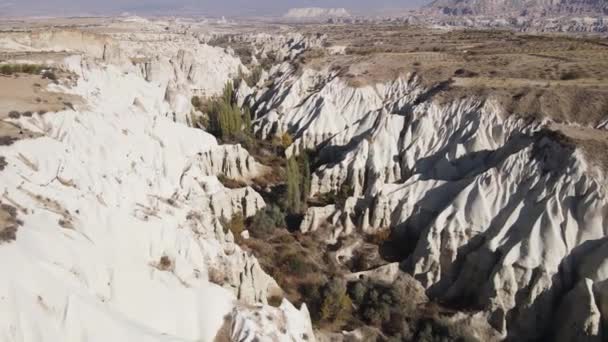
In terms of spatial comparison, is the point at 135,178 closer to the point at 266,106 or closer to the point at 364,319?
the point at 364,319

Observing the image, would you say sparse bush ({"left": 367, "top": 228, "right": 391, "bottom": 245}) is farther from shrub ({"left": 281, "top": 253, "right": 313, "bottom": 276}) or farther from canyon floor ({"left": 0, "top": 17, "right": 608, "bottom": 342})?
shrub ({"left": 281, "top": 253, "right": 313, "bottom": 276})

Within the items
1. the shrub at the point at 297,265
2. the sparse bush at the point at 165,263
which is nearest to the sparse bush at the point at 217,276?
the sparse bush at the point at 165,263

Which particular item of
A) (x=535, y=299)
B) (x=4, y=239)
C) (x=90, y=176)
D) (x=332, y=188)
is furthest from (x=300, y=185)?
(x=4, y=239)

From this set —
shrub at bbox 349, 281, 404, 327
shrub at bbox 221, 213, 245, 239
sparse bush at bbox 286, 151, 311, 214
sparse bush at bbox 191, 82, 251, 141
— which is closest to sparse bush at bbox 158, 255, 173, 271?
shrub at bbox 221, 213, 245, 239

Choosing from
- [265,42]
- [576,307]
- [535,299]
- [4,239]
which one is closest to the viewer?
[4,239]

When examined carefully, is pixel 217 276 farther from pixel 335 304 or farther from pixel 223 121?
pixel 223 121

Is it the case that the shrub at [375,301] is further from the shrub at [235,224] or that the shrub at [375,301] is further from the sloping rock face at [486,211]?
the shrub at [235,224]

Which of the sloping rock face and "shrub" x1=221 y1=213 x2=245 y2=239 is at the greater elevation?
the sloping rock face
